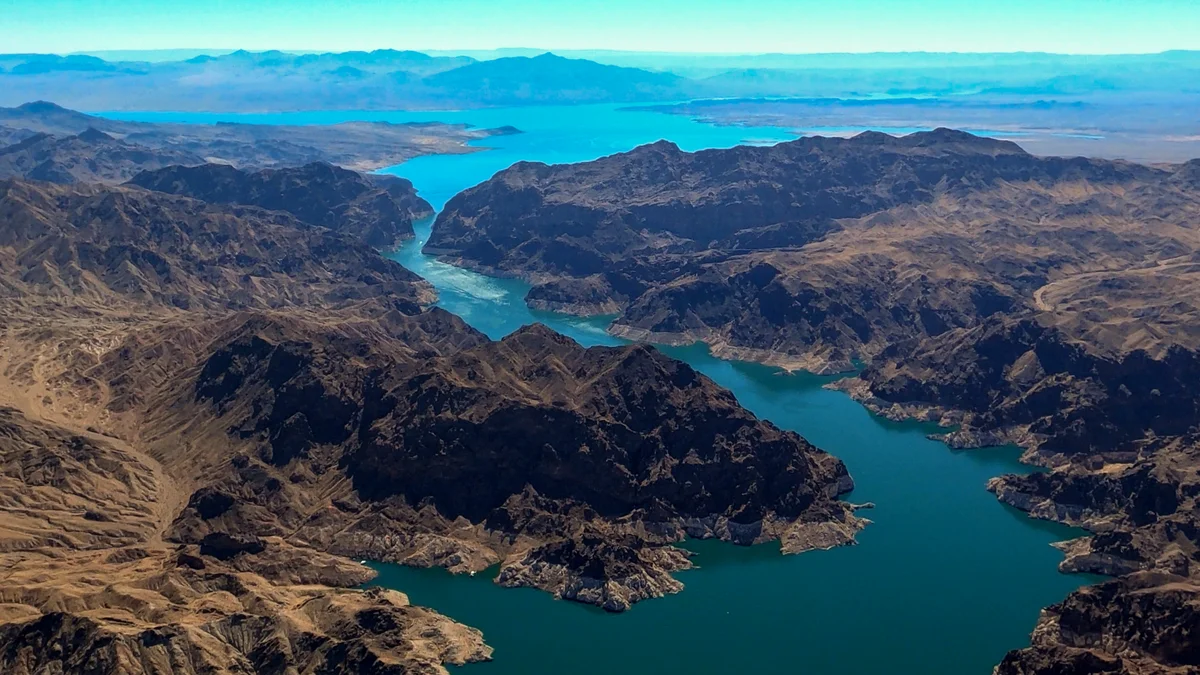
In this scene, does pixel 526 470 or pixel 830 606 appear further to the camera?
pixel 526 470

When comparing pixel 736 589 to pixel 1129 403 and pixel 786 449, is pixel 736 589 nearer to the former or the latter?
pixel 786 449

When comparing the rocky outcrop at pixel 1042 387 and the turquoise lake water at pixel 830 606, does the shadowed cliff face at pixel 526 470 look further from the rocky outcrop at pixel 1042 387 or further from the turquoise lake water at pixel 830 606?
the rocky outcrop at pixel 1042 387

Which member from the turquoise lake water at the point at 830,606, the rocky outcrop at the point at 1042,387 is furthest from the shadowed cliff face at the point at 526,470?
the rocky outcrop at the point at 1042,387

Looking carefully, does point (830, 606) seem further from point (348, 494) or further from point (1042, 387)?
point (1042, 387)

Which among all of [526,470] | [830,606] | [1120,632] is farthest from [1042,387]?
[526,470]

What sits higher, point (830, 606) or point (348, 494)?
point (348, 494)

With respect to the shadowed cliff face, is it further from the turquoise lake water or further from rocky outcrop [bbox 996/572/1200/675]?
rocky outcrop [bbox 996/572/1200/675]

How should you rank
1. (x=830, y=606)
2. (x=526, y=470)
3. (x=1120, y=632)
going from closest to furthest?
(x=1120, y=632)
(x=830, y=606)
(x=526, y=470)
